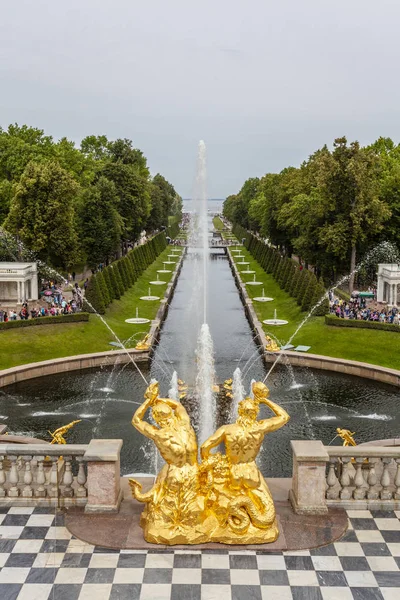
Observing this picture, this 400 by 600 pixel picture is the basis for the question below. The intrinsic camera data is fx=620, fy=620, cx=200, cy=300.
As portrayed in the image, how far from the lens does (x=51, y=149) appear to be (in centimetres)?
7094

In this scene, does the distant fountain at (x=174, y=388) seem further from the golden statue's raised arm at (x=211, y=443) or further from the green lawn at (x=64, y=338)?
the golden statue's raised arm at (x=211, y=443)

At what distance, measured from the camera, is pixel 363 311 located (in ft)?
159

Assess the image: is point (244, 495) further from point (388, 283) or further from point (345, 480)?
point (388, 283)

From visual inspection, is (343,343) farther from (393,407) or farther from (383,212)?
(383,212)

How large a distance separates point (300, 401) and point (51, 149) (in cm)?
5164

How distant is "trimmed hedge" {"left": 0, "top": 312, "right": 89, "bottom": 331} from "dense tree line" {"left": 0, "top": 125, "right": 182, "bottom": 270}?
1403 cm

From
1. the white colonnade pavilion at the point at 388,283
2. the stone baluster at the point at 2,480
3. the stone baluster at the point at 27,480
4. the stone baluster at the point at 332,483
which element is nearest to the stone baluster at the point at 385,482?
the stone baluster at the point at 332,483

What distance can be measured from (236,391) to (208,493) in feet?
61.8

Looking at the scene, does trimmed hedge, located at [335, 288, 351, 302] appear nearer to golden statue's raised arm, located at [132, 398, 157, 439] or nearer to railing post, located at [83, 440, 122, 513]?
railing post, located at [83, 440, 122, 513]

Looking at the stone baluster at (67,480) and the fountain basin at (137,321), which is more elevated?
the stone baluster at (67,480)

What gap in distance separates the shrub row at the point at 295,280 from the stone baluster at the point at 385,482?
108ft

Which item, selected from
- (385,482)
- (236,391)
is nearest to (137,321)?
(236,391)

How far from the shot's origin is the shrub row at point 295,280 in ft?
160

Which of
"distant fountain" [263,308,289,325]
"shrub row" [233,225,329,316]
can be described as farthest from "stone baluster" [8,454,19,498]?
"distant fountain" [263,308,289,325]
